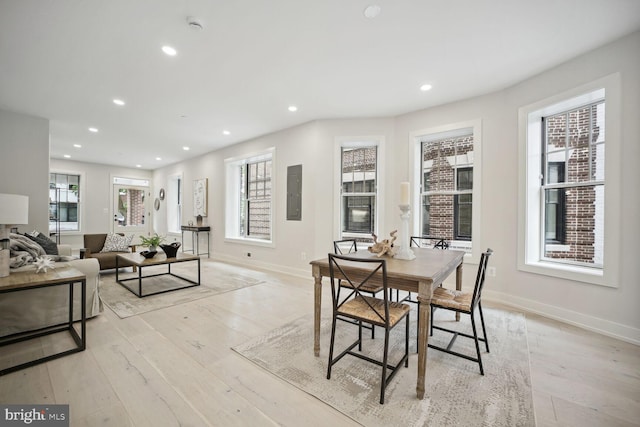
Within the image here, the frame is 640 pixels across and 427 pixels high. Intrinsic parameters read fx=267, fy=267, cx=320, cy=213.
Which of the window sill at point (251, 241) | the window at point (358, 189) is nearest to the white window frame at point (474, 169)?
the window at point (358, 189)

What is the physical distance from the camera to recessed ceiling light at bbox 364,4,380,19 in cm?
206

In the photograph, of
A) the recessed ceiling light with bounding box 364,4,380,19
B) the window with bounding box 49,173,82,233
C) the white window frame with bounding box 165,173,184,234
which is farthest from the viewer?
the white window frame with bounding box 165,173,184,234

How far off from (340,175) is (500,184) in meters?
2.25

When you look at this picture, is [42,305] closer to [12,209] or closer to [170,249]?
[12,209]

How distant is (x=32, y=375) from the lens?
5.90ft

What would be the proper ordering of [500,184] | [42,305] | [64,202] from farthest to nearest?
[64,202], [500,184], [42,305]

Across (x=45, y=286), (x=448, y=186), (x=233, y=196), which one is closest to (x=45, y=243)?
(x=45, y=286)

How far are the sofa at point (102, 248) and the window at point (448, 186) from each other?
4907mm

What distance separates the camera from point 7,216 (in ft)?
Result: 7.23

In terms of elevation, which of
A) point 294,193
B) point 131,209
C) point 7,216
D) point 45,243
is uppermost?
point 294,193

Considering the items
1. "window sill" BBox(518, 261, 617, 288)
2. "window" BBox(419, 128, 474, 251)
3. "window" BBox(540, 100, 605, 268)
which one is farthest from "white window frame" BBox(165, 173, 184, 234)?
"window" BBox(540, 100, 605, 268)

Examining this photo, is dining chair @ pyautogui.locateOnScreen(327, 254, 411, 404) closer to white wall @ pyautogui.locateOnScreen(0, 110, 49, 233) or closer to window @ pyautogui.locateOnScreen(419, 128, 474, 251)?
window @ pyautogui.locateOnScreen(419, 128, 474, 251)

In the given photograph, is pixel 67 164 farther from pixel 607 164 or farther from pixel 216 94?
pixel 607 164

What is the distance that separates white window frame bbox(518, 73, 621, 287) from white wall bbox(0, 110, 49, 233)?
7063 millimetres
